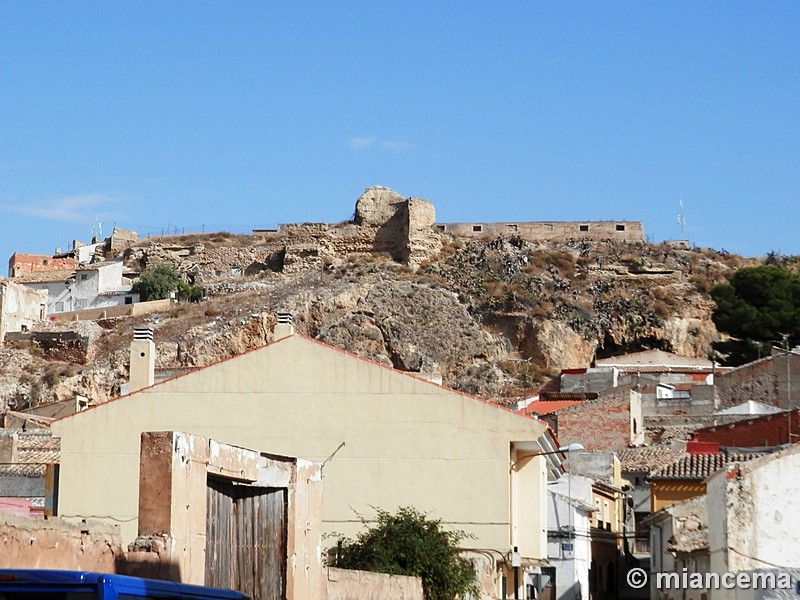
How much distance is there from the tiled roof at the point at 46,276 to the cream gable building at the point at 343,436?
7276cm

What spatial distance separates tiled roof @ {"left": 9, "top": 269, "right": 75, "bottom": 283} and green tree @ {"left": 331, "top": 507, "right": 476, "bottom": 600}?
77.8 metres

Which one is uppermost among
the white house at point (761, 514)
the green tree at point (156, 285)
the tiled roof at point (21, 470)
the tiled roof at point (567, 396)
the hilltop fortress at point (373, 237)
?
the hilltop fortress at point (373, 237)

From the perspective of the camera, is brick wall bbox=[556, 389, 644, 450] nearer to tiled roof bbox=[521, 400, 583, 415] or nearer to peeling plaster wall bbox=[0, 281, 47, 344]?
tiled roof bbox=[521, 400, 583, 415]

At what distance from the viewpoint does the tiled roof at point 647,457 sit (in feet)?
148

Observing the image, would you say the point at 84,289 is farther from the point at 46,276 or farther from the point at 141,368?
the point at 141,368

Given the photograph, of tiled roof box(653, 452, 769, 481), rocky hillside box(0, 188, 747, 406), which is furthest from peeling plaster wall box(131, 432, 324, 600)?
rocky hillside box(0, 188, 747, 406)

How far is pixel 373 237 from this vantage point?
102 metres

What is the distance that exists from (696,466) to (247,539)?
2221 centimetres

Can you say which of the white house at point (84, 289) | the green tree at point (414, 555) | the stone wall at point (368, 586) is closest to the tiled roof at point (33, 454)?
the green tree at point (414, 555)

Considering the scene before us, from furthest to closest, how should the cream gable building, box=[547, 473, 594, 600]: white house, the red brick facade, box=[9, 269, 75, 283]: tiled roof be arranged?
box=[9, 269, 75, 283]: tiled roof < the red brick facade < box=[547, 473, 594, 600]: white house < the cream gable building

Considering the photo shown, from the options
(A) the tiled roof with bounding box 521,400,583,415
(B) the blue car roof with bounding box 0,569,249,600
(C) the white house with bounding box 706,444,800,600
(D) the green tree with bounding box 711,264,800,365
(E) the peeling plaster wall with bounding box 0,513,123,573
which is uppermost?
(D) the green tree with bounding box 711,264,800,365

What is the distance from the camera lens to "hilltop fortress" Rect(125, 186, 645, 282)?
9925cm

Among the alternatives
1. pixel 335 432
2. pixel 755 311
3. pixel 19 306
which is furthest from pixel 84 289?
pixel 335 432

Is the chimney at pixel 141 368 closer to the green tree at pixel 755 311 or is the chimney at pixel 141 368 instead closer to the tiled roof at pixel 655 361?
the tiled roof at pixel 655 361
